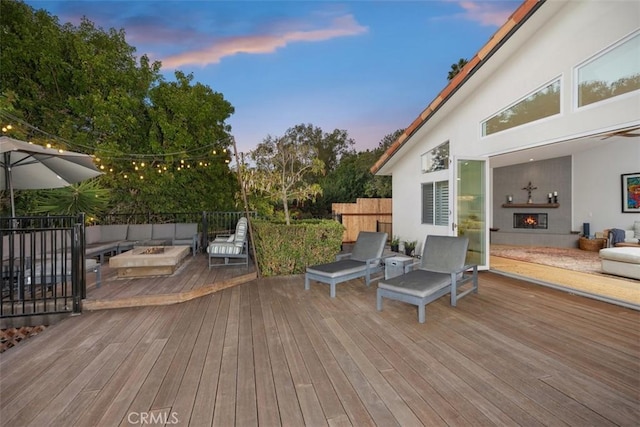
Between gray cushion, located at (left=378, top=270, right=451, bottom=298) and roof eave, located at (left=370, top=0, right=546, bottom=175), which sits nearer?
gray cushion, located at (left=378, top=270, right=451, bottom=298)

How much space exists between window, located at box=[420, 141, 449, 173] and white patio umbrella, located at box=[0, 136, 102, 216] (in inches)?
275

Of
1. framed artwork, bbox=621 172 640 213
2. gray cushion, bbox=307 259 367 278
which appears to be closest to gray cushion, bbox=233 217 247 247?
gray cushion, bbox=307 259 367 278

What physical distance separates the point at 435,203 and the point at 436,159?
1099mm

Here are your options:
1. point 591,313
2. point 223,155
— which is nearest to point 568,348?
point 591,313

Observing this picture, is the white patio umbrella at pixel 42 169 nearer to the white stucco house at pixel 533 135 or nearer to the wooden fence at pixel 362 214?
the white stucco house at pixel 533 135

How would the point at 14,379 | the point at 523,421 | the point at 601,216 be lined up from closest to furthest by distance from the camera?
1. the point at 523,421
2. the point at 14,379
3. the point at 601,216

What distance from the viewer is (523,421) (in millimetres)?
1882

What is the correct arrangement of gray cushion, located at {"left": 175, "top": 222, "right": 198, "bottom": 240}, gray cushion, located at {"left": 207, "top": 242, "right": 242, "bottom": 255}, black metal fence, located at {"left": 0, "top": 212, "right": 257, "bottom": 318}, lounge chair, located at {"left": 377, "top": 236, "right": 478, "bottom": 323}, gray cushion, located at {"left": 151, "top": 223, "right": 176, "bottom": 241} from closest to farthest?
black metal fence, located at {"left": 0, "top": 212, "right": 257, "bottom": 318} < lounge chair, located at {"left": 377, "top": 236, "right": 478, "bottom": 323} < gray cushion, located at {"left": 207, "top": 242, "right": 242, "bottom": 255} < gray cushion, located at {"left": 151, "top": 223, "right": 176, "bottom": 241} < gray cushion, located at {"left": 175, "top": 222, "right": 198, "bottom": 240}

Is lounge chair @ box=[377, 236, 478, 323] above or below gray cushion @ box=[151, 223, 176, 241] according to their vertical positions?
below

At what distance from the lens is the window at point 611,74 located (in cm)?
366

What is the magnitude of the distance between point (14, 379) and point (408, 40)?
10024 millimetres

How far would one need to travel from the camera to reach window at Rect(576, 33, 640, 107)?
3.66 m

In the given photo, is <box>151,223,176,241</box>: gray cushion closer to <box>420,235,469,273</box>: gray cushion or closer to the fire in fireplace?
<box>420,235,469,273</box>: gray cushion

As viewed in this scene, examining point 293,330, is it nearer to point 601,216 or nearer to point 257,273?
point 257,273
